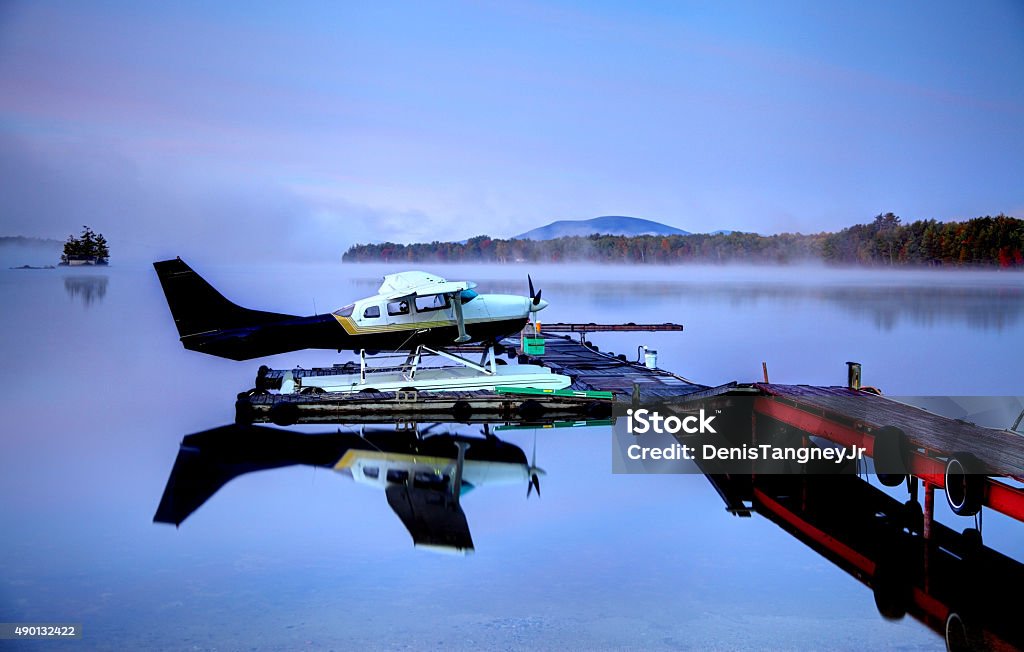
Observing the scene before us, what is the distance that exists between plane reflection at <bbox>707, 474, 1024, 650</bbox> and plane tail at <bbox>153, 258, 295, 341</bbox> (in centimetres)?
933

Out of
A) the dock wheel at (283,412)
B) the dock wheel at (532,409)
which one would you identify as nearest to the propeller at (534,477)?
the dock wheel at (532,409)

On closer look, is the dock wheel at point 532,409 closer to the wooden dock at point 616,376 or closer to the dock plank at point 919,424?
the wooden dock at point 616,376

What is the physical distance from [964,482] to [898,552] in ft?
5.38

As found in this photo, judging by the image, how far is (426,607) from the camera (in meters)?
8.96

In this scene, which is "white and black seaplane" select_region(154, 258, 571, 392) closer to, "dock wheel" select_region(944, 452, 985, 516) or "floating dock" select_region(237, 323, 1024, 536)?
"floating dock" select_region(237, 323, 1024, 536)

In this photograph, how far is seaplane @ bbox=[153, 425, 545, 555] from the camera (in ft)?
39.7

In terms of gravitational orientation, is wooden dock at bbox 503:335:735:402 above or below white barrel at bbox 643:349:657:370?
below

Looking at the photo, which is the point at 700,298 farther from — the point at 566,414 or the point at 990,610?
the point at 990,610

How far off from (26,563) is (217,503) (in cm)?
276

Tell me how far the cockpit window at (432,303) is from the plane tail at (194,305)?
250 cm

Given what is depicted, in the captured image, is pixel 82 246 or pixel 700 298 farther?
pixel 82 246

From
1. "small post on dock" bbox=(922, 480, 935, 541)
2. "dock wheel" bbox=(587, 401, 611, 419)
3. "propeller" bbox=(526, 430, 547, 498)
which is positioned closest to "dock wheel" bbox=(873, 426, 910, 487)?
"small post on dock" bbox=(922, 480, 935, 541)

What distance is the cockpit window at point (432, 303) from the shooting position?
1678cm

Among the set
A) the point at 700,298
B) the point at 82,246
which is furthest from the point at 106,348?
the point at 82,246
